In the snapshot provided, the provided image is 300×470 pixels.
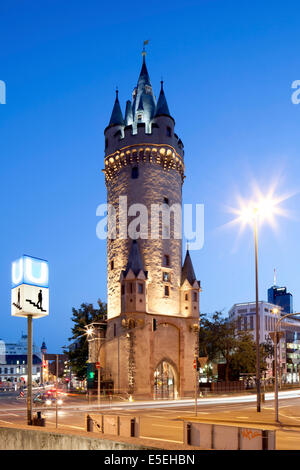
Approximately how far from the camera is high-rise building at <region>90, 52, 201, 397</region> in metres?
53.5

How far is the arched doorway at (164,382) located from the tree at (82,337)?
49.2 ft

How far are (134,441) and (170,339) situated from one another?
47872mm

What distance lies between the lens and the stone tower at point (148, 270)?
176 ft

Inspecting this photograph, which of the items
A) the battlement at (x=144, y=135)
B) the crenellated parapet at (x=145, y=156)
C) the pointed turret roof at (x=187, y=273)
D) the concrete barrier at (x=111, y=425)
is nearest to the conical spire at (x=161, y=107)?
the battlement at (x=144, y=135)

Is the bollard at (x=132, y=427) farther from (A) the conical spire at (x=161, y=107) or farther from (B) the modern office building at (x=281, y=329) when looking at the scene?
(B) the modern office building at (x=281, y=329)

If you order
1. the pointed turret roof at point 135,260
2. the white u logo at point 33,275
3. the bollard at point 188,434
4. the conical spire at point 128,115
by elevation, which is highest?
the conical spire at point 128,115

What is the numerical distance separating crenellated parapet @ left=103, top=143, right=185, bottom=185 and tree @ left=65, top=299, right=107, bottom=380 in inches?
875

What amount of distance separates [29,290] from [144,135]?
141 feet

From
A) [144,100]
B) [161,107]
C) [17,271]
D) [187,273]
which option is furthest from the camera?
[144,100]

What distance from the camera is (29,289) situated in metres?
18.7

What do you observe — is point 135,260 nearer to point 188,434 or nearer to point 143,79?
point 143,79

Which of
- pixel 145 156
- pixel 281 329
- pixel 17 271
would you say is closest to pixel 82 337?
pixel 145 156

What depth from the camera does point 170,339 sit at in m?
56.2
